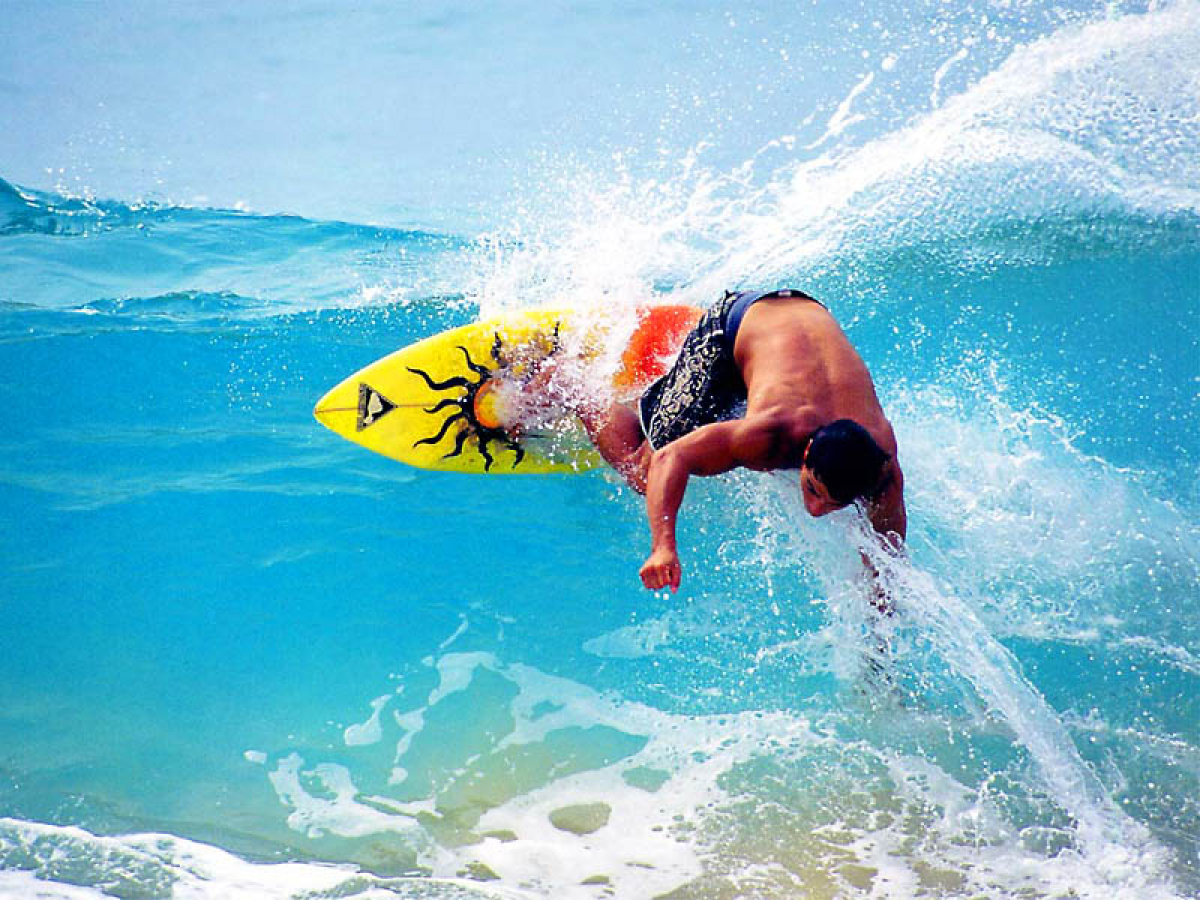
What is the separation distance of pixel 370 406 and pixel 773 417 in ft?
7.34

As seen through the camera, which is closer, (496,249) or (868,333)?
(868,333)

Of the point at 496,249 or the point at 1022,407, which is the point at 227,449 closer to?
the point at 496,249

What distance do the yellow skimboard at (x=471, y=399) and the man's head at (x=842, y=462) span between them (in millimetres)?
1644

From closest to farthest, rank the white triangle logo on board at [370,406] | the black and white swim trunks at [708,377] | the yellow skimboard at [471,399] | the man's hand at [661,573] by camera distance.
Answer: the man's hand at [661,573] → the black and white swim trunks at [708,377] → the yellow skimboard at [471,399] → the white triangle logo on board at [370,406]

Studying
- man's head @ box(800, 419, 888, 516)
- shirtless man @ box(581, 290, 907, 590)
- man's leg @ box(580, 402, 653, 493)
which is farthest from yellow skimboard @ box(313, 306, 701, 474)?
man's head @ box(800, 419, 888, 516)

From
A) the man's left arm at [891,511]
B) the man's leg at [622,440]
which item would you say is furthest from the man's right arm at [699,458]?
→ the man's leg at [622,440]

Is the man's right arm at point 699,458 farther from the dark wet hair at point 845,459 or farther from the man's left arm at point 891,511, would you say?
the man's left arm at point 891,511

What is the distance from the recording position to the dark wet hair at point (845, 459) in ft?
9.52

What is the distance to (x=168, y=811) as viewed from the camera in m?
3.04

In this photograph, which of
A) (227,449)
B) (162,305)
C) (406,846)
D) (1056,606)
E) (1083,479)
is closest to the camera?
(406,846)

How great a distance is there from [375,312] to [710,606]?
383 centimetres

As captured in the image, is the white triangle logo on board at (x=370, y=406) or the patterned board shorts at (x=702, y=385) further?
the white triangle logo on board at (x=370, y=406)

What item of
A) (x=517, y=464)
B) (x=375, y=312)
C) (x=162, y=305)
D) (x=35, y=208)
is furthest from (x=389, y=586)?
(x=35, y=208)

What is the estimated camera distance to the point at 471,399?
461 cm
